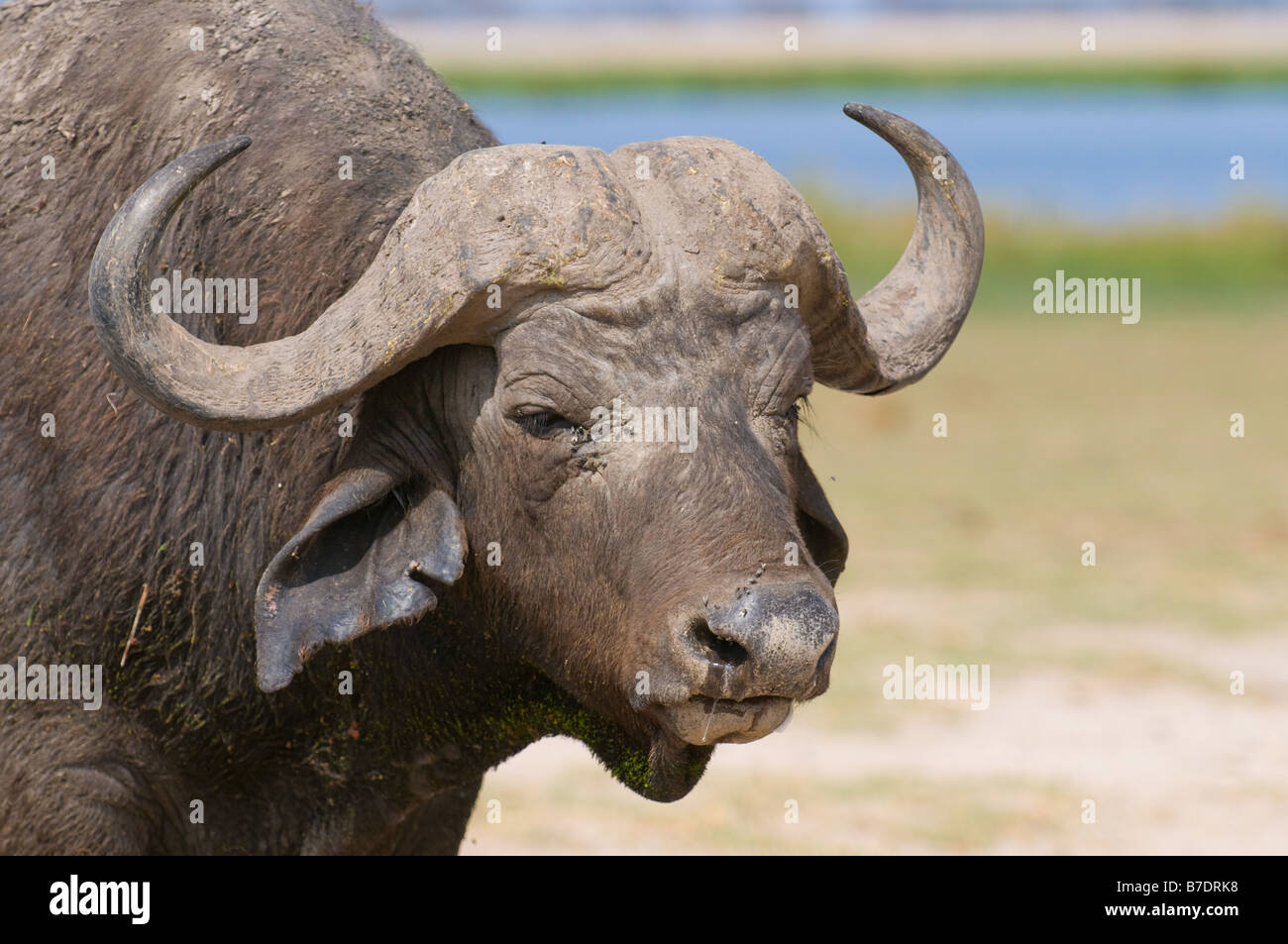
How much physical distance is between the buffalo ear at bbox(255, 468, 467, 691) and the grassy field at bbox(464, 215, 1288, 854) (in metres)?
1.46

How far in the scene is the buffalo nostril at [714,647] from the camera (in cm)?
430

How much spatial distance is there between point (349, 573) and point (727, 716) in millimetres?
1224

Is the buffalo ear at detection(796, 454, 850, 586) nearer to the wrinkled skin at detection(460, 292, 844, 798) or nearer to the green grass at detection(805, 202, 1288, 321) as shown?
the wrinkled skin at detection(460, 292, 844, 798)

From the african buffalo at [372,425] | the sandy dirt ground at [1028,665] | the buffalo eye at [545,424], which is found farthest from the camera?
the sandy dirt ground at [1028,665]

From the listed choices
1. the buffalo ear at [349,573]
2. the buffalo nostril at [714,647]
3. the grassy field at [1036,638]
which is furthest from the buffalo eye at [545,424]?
the grassy field at [1036,638]

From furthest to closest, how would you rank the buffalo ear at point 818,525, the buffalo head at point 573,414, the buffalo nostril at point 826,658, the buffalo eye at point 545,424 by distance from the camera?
the buffalo ear at point 818,525
the buffalo eye at point 545,424
the buffalo head at point 573,414
the buffalo nostril at point 826,658

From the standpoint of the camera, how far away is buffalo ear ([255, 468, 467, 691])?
188 inches

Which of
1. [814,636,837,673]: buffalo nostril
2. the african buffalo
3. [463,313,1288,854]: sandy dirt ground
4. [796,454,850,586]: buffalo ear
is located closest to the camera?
[814,636,837,673]: buffalo nostril

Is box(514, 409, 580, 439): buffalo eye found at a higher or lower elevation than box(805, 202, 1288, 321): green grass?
lower

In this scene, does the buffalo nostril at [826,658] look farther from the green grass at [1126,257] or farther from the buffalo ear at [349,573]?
the green grass at [1126,257]

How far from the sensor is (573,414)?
183 inches

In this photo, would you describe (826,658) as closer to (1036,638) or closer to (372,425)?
(372,425)

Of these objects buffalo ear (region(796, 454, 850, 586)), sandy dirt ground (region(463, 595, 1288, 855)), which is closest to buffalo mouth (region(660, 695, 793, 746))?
buffalo ear (region(796, 454, 850, 586))

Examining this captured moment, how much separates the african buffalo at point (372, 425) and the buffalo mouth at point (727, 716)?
1 cm
